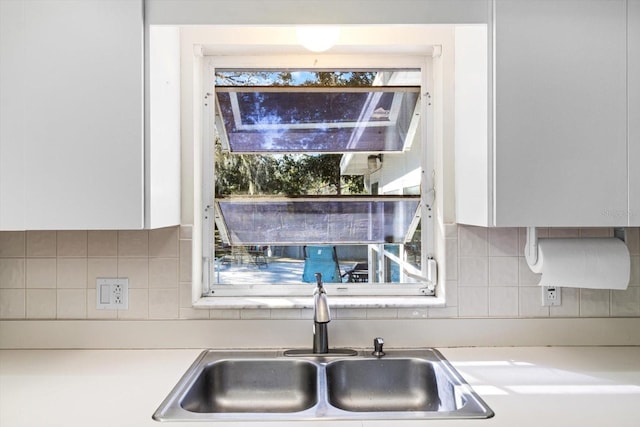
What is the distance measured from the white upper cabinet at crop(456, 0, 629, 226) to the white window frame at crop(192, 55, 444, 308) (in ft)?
1.53

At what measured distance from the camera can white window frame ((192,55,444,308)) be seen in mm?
1746

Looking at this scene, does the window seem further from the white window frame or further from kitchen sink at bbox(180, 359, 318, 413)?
kitchen sink at bbox(180, 359, 318, 413)

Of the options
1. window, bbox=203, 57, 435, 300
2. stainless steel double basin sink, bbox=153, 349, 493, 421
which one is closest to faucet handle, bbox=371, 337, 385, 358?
stainless steel double basin sink, bbox=153, 349, 493, 421

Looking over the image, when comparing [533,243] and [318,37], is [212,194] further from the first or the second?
[533,243]

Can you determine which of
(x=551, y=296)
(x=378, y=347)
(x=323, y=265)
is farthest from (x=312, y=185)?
(x=551, y=296)

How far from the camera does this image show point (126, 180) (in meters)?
1.30

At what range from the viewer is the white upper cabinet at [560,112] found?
1.31 m

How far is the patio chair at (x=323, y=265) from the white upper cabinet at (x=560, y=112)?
2.32ft

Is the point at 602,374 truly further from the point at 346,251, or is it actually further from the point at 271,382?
the point at 271,382

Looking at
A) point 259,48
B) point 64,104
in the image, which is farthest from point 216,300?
point 259,48

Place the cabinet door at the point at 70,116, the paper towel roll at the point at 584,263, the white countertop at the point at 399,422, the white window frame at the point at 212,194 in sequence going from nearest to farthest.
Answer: the white countertop at the point at 399,422 < the cabinet door at the point at 70,116 < the paper towel roll at the point at 584,263 < the white window frame at the point at 212,194

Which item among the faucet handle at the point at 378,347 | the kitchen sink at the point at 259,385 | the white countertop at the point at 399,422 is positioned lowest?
the kitchen sink at the point at 259,385

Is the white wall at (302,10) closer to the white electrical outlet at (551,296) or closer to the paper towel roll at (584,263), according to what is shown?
the paper towel roll at (584,263)

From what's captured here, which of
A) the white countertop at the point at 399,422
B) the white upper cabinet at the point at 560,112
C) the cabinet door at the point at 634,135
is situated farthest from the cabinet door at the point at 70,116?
the cabinet door at the point at 634,135
